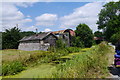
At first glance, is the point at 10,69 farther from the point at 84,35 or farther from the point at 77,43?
the point at 84,35

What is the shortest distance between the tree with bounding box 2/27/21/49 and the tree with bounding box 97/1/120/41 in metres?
24.4

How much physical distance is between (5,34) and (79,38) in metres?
18.9

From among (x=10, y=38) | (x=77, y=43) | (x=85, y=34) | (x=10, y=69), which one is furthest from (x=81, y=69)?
(x=10, y=38)

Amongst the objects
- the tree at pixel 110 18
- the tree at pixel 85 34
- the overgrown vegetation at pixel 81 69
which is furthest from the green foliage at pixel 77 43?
the overgrown vegetation at pixel 81 69

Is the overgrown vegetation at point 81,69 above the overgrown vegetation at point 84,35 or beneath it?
beneath

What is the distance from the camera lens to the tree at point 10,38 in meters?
29.1

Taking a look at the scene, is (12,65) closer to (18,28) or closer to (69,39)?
(69,39)

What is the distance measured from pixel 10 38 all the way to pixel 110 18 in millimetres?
27971

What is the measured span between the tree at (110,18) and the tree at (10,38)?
24379 mm

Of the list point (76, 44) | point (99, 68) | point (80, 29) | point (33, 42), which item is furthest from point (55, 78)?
point (80, 29)

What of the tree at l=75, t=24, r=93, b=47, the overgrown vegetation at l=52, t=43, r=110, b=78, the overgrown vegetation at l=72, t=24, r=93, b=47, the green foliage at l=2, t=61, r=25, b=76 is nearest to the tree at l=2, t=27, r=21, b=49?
the overgrown vegetation at l=72, t=24, r=93, b=47

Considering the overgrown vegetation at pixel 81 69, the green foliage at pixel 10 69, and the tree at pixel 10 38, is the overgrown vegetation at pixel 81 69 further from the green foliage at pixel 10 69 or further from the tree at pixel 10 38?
the tree at pixel 10 38

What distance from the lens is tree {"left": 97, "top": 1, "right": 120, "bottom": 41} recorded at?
29.0 metres

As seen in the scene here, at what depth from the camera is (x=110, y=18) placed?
33188 mm
